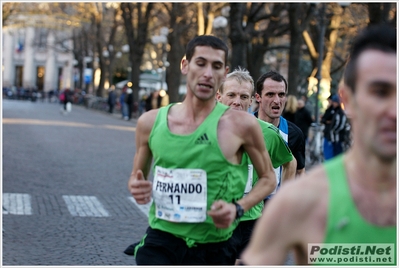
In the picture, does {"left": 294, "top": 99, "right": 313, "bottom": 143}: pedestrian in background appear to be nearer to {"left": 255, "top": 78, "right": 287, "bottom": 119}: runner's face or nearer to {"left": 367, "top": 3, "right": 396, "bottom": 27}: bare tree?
{"left": 367, "top": 3, "right": 396, "bottom": 27}: bare tree

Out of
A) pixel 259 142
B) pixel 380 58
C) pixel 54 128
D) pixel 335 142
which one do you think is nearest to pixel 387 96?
pixel 380 58

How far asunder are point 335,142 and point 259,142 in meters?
14.5

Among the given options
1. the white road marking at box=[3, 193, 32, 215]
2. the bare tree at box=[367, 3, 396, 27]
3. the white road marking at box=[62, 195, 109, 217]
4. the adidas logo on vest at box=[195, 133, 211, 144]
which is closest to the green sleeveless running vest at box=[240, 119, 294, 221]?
the adidas logo on vest at box=[195, 133, 211, 144]

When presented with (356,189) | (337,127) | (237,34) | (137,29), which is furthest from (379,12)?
(137,29)

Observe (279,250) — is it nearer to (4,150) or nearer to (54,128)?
(4,150)

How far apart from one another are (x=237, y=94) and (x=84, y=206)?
6355 mm

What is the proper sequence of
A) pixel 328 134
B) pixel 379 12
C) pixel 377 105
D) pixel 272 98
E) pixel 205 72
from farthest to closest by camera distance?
1. pixel 379 12
2. pixel 328 134
3. pixel 272 98
4. pixel 205 72
5. pixel 377 105

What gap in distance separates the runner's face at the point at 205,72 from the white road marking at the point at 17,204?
780 centimetres

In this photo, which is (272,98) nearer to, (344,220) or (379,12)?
(344,220)

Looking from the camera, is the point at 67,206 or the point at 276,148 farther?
the point at 67,206

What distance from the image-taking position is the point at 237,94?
674 centimetres

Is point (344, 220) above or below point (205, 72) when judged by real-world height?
below

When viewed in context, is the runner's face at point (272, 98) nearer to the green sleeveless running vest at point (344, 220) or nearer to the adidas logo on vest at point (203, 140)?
the adidas logo on vest at point (203, 140)

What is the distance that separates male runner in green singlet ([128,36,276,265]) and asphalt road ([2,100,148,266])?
4.06 m
